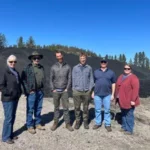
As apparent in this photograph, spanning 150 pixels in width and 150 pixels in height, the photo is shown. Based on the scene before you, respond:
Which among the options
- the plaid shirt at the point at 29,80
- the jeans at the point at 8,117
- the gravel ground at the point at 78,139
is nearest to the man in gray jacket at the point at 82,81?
the gravel ground at the point at 78,139

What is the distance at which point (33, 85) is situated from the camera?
6691mm

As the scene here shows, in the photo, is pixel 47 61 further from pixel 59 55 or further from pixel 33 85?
pixel 33 85

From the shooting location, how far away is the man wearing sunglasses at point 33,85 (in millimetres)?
6695

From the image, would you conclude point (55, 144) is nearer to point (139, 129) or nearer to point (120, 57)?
point (139, 129)

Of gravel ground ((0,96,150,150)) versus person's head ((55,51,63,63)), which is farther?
person's head ((55,51,63,63))

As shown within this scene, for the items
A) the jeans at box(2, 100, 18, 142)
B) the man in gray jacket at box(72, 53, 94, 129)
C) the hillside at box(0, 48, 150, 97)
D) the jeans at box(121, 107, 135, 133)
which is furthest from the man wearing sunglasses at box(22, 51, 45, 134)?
the hillside at box(0, 48, 150, 97)

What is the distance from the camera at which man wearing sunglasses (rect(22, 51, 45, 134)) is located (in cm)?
670

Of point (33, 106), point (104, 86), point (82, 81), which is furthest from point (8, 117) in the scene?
point (104, 86)

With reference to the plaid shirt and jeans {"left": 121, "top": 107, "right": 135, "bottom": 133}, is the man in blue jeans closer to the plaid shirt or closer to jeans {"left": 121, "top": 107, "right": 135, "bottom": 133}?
jeans {"left": 121, "top": 107, "right": 135, "bottom": 133}

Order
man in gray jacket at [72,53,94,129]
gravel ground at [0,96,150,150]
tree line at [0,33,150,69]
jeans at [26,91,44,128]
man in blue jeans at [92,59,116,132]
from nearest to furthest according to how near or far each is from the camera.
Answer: gravel ground at [0,96,150,150] → jeans at [26,91,44,128] → man in gray jacket at [72,53,94,129] → man in blue jeans at [92,59,116,132] → tree line at [0,33,150,69]

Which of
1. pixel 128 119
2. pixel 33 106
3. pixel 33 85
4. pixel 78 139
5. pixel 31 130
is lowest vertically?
pixel 78 139

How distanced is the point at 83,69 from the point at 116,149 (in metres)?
2.29

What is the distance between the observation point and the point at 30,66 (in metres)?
6.77

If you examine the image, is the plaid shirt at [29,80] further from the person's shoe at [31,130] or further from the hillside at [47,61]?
the hillside at [47,61]
